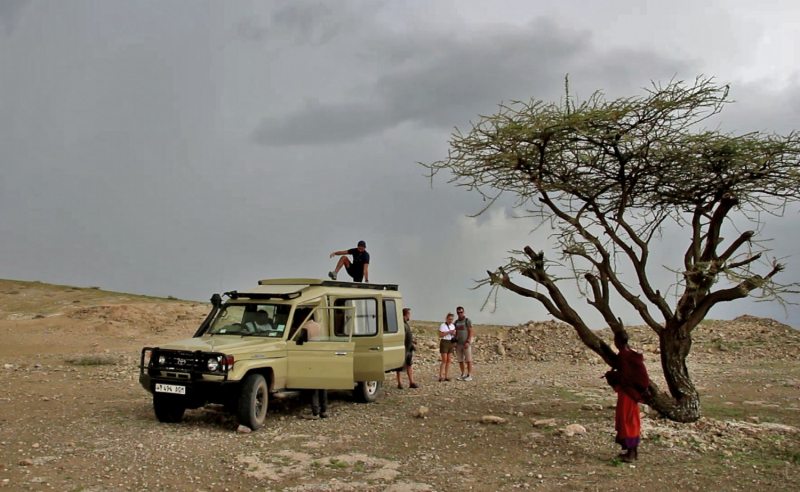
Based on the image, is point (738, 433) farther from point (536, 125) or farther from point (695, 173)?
point (536, 125)

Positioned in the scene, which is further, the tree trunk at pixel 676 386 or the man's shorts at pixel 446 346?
the man's shorts at pixel 446 346

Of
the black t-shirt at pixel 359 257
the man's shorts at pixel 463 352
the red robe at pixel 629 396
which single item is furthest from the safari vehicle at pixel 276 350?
the red robe at pixel 629 396

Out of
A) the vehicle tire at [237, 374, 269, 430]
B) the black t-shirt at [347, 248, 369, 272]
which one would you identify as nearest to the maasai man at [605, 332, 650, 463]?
the vehicle tire at [237, 374, 269, 430]

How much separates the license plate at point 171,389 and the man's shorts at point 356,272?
5.86 metres

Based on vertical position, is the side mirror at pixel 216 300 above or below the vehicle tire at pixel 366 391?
above

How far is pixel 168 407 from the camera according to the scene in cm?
1050

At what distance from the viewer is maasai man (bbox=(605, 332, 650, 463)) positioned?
855 cm

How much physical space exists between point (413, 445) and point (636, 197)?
6518 millimetres

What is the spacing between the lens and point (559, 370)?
20.8 m

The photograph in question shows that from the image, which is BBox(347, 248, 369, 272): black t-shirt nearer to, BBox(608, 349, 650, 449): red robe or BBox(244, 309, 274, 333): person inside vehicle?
BBox(244, 309, 274, 333): person inside vehicle

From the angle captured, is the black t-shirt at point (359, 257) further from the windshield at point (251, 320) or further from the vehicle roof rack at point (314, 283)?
the windshield at point (251, 320)

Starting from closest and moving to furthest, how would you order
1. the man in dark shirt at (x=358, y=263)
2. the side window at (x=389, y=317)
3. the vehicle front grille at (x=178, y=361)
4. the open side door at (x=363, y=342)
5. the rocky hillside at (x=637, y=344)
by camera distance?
1. the vehicle front grille at (x=178, y=361)
2. the open side door at (x=363, y=342)
3. the side window at (x=389, y=317)
4. the man in dark shirt at (x=358, y=263)
5. the rocky hillside at (x=637, y=344)

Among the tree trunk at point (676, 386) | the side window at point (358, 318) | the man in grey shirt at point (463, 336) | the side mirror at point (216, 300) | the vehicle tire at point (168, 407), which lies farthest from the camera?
the man in grey shirt at point (463, 336)

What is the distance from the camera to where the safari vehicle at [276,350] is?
33.1 ft
